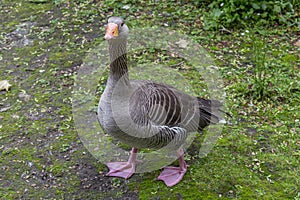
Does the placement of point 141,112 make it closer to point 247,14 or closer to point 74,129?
point 74,129

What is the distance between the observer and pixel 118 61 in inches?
154

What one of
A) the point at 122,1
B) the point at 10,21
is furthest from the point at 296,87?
the point at 10,21

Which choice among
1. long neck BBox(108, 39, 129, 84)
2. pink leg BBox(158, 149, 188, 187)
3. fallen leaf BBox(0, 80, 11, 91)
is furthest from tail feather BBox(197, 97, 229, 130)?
fallen leaf BBox(0, 80, 11, 91)

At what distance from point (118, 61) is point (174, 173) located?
1.27 meters

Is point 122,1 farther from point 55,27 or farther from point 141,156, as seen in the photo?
point 141,156

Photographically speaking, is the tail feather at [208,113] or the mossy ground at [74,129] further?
the tail feather at [208,113]

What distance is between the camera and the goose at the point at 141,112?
3.79 metres

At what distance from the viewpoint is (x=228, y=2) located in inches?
→ 261

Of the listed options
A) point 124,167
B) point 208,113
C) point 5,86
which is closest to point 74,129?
point 124,167

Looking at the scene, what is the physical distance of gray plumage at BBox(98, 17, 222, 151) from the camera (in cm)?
379

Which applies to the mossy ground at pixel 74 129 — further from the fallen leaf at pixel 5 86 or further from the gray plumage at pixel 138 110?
the gray plumage at pixel 138 110

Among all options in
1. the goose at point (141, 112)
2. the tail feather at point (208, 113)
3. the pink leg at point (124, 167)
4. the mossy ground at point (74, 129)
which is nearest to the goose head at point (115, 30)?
the goose at point (141, 112)

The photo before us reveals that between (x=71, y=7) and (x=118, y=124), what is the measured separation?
160 inches

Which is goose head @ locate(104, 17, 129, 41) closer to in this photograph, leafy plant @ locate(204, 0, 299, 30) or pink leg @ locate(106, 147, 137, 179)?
pink leg @ locate(106, 147, 137, 179)
